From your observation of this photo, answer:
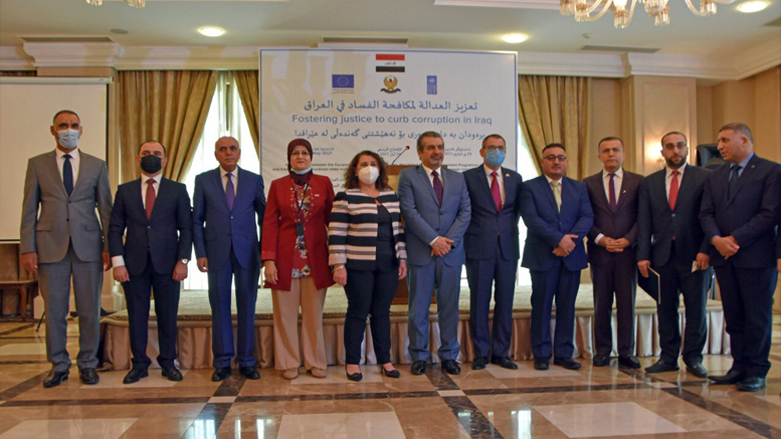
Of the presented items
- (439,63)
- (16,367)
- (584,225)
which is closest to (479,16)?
(439,63)

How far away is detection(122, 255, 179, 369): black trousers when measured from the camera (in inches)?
149

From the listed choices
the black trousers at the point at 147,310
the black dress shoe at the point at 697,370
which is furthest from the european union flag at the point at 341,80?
the black dress shoe at the point at 697,370

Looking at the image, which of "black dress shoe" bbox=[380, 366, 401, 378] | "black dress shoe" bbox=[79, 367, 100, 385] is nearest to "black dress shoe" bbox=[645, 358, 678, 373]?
"black dress shoe" bbox=[380, 366, 401, 378]

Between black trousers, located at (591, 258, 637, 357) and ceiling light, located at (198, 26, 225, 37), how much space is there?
179 inches

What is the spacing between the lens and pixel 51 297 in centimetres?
376

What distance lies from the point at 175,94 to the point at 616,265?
5.47m

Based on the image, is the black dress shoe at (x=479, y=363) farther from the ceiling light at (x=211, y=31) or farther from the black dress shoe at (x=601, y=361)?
the ceiling light at (x=211, y=31)

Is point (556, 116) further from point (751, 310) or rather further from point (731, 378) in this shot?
point (731, 378)

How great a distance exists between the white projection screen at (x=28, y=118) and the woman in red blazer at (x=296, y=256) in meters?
4.07

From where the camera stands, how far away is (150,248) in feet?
12.3

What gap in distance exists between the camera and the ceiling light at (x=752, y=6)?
5.75m

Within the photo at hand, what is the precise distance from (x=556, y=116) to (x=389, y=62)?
224cm

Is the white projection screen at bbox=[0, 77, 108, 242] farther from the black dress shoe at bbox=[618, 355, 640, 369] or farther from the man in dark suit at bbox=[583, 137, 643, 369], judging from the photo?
the black dress shoe at bbox=[618, 355, 640, 369]

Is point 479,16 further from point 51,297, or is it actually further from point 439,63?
point 51,297
